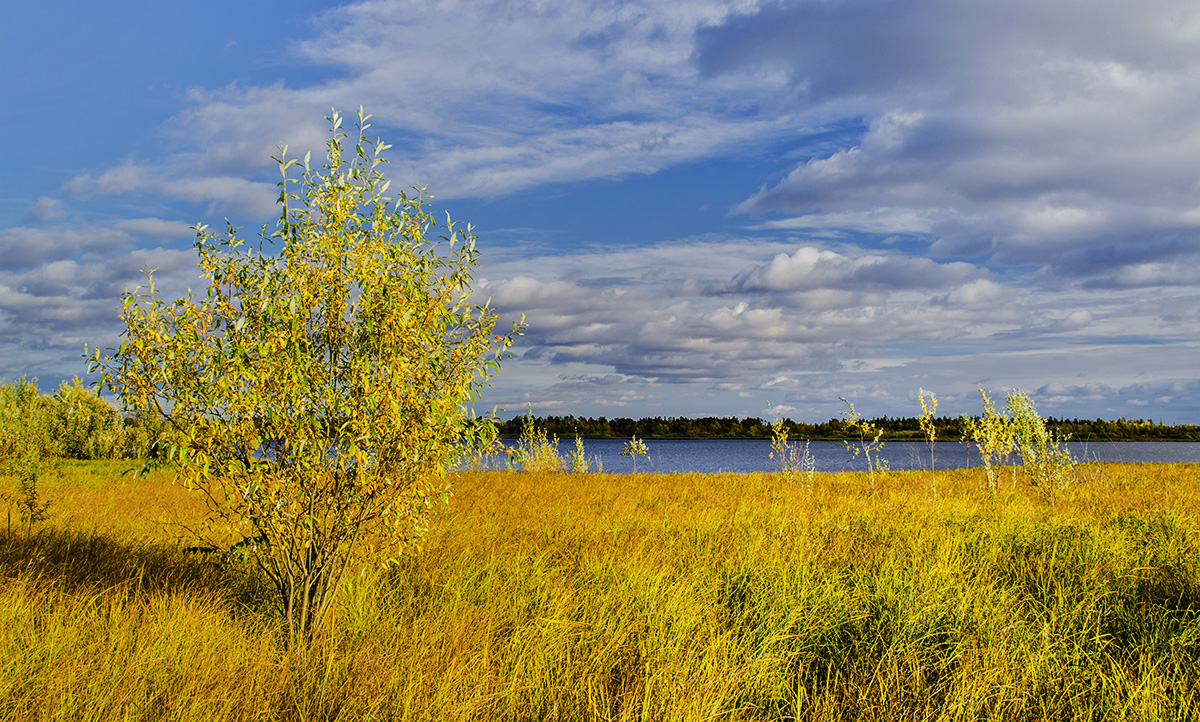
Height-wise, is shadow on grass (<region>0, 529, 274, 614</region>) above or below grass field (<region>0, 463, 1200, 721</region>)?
above

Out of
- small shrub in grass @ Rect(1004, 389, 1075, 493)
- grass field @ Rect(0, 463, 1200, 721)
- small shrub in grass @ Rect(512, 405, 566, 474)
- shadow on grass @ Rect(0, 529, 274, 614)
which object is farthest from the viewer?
small shrub in grass @ Rect(512, 405, 566, 474)

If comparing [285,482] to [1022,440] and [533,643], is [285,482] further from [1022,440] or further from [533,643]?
[1022,440]

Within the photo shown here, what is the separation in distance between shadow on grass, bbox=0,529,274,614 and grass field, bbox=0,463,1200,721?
0.04 metres

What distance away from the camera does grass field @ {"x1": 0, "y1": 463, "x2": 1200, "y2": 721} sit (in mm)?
3957

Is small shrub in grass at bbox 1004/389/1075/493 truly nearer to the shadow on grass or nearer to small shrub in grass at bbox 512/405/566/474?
small shrub in grass at bbox 512/405/566/474

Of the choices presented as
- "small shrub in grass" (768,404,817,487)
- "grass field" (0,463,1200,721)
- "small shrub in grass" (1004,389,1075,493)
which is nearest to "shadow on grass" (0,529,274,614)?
"grass field" (0,463,1200,721)

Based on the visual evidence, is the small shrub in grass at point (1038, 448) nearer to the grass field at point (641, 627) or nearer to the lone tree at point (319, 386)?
the grass field at point (641, 627)

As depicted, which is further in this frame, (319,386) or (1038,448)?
(1038,448)

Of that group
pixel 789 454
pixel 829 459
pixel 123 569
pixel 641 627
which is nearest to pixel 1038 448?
pixel 789 454

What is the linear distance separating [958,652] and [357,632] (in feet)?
13.8

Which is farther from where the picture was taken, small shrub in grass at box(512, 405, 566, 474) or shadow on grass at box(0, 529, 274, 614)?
small shrub in grass at box(512, 405, 566, 474)

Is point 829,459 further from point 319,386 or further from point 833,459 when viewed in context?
point 319,386

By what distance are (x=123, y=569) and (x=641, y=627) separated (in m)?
4.99

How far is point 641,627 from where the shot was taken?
4852 millimetres
